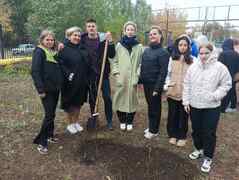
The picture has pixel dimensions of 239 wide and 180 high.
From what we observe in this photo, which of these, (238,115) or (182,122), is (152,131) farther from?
(238,115)

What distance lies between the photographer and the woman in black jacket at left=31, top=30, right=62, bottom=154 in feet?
12.6

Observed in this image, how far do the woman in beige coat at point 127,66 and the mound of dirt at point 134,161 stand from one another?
2.60 feet

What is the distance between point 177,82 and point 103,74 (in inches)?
49.2

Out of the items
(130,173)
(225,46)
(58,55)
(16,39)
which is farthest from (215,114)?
(16,39)

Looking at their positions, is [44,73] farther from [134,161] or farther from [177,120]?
[177,120]

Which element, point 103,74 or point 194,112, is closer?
point 194,112

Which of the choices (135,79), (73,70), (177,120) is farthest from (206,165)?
(73,70)

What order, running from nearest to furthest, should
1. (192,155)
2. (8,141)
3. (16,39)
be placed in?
1. (192,155)
2. (8,141)
3. (16,39)

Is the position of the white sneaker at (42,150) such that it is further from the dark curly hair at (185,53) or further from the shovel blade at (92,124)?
the dark curly hair at (185,53)

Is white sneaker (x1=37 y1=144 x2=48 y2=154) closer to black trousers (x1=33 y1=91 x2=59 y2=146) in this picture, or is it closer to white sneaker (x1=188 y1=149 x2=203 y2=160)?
black trousers (x1=33 y1=91 x2=59 y2=146)

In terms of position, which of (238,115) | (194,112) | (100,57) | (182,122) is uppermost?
(100,57)

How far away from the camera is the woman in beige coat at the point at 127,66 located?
4.63m

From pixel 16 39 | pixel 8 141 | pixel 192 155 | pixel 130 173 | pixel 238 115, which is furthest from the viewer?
pixel 16 39

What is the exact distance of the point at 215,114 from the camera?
3.64 m
